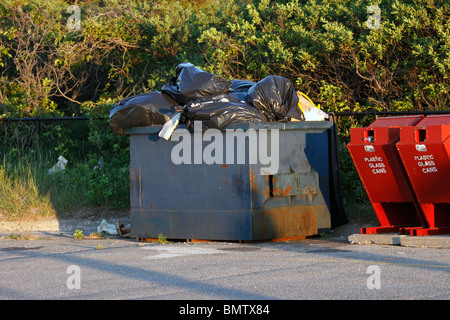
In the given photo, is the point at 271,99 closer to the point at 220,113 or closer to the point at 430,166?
the point at 220,113

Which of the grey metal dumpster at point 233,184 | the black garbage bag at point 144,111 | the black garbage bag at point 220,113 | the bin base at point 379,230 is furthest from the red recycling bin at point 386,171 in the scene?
the black garbage bag at point 144,111

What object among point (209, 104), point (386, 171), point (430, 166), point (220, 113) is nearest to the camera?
point (430, 166)

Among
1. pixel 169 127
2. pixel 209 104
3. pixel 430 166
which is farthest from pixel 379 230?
pixel 169 127

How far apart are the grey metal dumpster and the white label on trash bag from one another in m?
0.11

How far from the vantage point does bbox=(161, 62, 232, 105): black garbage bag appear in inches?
346

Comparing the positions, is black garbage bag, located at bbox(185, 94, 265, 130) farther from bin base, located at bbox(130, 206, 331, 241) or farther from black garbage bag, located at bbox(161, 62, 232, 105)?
bin base, located at bbox(130, 206, 331, 241)

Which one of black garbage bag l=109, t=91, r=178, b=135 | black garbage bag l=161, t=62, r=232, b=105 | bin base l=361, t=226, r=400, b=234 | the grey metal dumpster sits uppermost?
black garbage bag l=161, t=62, r=232, b=105

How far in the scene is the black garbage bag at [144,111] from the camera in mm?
8867

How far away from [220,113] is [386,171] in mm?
2148

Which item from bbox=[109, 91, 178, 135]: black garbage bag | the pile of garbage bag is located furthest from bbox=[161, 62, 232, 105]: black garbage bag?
bbox=[109, 91, 178, 135]: black garbage bag

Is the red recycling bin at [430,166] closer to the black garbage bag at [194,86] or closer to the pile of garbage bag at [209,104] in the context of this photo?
the pile of garbage bag at [209,104]

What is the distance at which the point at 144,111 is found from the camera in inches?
349

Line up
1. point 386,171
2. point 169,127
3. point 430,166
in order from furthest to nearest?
1. point 169,127
2. point 386,171
3. point 430,166

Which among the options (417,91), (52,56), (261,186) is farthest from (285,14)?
(52,56)
